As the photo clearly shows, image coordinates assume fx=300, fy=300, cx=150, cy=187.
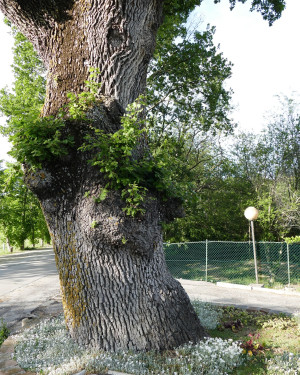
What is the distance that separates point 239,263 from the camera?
1183 cm

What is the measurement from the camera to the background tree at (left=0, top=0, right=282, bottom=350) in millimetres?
3746

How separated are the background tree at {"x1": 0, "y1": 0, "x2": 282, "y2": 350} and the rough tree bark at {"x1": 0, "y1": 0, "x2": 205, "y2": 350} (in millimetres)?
13

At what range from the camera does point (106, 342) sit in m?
3.88

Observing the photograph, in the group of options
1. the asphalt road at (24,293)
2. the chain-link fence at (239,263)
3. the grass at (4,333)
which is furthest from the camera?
the chain-link fence at (239,263)

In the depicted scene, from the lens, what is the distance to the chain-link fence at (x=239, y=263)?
37.2 feet

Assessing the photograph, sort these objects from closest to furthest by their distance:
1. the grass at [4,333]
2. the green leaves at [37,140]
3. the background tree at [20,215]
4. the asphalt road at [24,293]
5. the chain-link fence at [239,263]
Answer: the green leaves at [37,140] < the grass at [4,333] < the asphalt road at [24,293] < the chain-link fence at [239,263] < the background tree at [20,215]

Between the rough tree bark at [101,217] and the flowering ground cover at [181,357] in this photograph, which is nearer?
the flowering ground cover at [181,357]

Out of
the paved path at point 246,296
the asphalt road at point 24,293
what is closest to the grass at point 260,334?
the paved path at point 246,296

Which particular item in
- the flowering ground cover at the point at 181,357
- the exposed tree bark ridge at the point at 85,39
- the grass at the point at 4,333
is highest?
the exposed tree bark ridge at the point at 85,39

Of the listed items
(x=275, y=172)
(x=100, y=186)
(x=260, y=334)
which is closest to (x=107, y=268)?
(x=100, y=186)

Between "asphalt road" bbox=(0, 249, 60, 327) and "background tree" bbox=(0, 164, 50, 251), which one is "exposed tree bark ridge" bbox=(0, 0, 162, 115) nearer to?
"asphalt road" bbox=(0, 249, 60, 327)

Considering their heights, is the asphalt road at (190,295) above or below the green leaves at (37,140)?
below

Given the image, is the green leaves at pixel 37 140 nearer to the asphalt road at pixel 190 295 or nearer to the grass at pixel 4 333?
the grass at pixel 4 333

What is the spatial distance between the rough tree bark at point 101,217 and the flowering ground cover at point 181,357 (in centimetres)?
21
